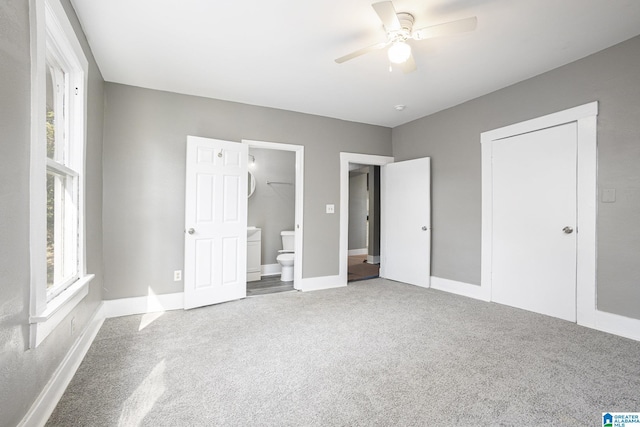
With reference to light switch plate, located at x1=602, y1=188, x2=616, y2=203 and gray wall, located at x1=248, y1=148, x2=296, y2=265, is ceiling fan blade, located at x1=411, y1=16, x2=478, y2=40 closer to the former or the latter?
light switch plate, located at x1=602, y1=188, x2=616, y2=203

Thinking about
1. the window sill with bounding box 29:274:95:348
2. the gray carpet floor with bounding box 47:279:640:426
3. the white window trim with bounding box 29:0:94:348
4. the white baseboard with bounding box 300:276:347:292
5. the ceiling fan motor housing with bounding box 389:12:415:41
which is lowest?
the gray carpet floor with bounding box 47:279:640:426

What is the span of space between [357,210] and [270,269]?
12.4 feet

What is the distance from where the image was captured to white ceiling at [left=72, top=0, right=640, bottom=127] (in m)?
2.12

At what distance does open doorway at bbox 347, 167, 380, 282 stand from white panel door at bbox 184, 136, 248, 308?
6.79 feet

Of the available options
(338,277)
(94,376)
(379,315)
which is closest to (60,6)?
(94,376)

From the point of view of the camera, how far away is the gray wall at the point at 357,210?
321 inches

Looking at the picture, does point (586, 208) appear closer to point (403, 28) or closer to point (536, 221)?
point (536, 221)

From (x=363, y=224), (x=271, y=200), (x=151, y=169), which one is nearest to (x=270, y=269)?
(x=271, y=200)

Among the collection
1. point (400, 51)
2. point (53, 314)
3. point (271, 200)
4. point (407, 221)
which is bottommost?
point (53, 314)

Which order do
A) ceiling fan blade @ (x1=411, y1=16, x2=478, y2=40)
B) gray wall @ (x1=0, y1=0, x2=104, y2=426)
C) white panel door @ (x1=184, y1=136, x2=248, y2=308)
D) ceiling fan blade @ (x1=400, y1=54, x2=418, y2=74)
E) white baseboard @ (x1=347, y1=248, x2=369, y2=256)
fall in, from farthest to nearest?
white baseboard @ (x1=347, y1=248, x2=369, y2=256) → white panel door @ (x1=184, y1=136, x2=248, y2=308) → ceiling fan blade @ (x1=400, y1=54, x2=418, y2=74) → ceiling fan blade @ (x1=411, y1=16, x2=478, y2=40) → gray wall @ (x1=0, y1=0, x2=104, y2=426)

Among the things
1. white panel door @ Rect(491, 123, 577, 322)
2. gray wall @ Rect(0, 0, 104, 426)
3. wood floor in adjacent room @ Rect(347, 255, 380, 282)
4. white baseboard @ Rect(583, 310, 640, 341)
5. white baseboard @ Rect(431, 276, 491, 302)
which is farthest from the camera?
wood floor in adjacent room @ Rect(347, 255, 380, 282)

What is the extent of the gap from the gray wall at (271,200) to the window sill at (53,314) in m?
3.20

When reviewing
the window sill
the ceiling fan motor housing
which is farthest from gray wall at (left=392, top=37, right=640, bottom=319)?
the window sill

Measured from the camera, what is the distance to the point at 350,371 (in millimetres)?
2035
